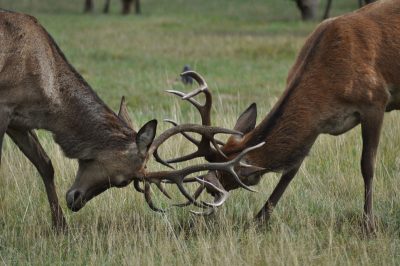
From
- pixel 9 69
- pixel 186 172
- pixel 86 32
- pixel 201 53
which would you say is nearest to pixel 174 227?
pixel 186 172

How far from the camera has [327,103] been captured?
772 cm

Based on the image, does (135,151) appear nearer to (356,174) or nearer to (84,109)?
(84,109)

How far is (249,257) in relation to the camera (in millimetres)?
6695

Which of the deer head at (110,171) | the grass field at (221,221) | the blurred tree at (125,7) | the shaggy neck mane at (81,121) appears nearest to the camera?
the grass field at (221,221)

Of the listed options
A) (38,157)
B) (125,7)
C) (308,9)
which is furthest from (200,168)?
(125,7)

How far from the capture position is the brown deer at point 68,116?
7.43 meters

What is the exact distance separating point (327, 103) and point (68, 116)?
1985 millimetres

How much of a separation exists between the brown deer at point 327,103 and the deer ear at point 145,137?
22 cm

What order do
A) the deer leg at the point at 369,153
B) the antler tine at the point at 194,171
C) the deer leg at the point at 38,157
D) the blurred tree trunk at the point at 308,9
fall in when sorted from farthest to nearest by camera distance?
the blurred tree trunk at the point at 308,9
the deer leg at the point at 38,157
the deer leg at the point at 369,153
the antler tine at the point at 194,171

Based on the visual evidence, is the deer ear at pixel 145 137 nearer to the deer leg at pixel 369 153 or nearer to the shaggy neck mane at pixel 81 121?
the shaggy neck mane at pixel 81 121

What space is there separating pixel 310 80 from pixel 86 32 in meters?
19.9

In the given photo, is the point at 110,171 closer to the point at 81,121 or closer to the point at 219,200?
the point at 81,121

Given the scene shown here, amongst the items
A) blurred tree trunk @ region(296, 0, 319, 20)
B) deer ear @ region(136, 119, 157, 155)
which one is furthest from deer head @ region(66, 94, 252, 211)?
blurred tree trunk @ region(296, 0, 319, 20)

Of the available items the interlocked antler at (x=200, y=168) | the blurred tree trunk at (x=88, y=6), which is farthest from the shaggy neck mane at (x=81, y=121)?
the blurred tree trunk at (x=88, y=6)
